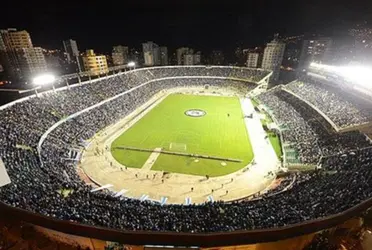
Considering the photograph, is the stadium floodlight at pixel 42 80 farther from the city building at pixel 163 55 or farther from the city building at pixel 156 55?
the city building at pixel 163 55

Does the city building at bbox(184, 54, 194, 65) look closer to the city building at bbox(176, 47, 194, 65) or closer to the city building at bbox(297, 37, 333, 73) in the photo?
the city building at bbox(176, 47, 194, 65)

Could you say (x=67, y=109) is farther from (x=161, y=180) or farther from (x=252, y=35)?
(x=252, y=35)

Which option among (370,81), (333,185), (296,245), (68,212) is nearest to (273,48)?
(370,81)

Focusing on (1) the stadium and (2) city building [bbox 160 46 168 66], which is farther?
(2) city building [bbox 160 46 168 66]

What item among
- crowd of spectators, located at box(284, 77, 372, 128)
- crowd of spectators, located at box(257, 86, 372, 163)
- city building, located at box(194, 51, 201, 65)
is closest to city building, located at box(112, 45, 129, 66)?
city building, located at box(194, 51, 201, 65)

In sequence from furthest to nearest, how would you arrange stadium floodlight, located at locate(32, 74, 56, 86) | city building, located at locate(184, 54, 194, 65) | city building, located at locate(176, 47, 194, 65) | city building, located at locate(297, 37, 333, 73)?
city building, located at locate(176, 47, 194, 65) → city building, located at locate(184, 54, 194, 65) → city building, located at locate(297, 37, 333, 73) → stadium floodlight, located at locate(32, 74, 56, 86)

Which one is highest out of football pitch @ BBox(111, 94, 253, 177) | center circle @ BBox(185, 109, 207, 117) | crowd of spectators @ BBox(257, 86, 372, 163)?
crowd of spectators @ BBox(257, 86, 372, 163)

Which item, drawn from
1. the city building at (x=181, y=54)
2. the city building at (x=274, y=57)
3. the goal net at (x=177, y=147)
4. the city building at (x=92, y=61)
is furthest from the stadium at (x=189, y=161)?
the city building at (x=181, y=54)
